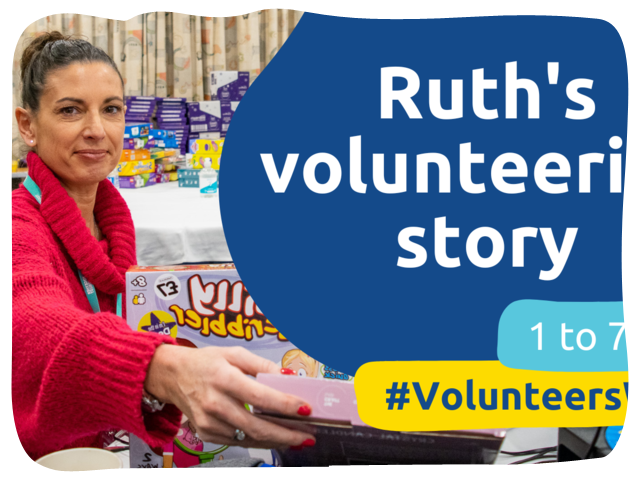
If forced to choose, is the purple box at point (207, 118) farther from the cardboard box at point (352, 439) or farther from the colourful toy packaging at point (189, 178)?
the cardboard box at point (352, 439)

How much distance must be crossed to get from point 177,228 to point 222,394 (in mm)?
360

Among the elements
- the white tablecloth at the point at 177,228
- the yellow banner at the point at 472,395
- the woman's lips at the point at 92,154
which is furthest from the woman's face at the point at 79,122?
the yellow banner at the point at 472,395

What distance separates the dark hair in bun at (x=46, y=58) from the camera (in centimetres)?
130

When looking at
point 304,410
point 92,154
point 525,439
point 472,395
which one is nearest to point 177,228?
point 92,154

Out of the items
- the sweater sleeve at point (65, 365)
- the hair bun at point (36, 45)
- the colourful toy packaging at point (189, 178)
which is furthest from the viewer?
the colourful toy packaging at point (189, 178)

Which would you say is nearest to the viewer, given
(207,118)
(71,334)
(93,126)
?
(71,334)

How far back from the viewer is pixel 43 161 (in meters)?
1.33

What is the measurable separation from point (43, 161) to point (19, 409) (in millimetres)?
504

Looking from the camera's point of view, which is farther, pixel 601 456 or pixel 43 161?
pixel 601 456

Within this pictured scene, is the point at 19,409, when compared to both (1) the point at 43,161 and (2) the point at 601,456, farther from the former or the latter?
(2) the point at 601,456

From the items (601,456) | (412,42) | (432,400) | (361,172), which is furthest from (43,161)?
(601,456)

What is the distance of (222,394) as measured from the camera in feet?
4.12

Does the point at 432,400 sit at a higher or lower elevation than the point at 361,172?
lower

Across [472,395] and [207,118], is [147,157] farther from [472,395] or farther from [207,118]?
[472,395]
